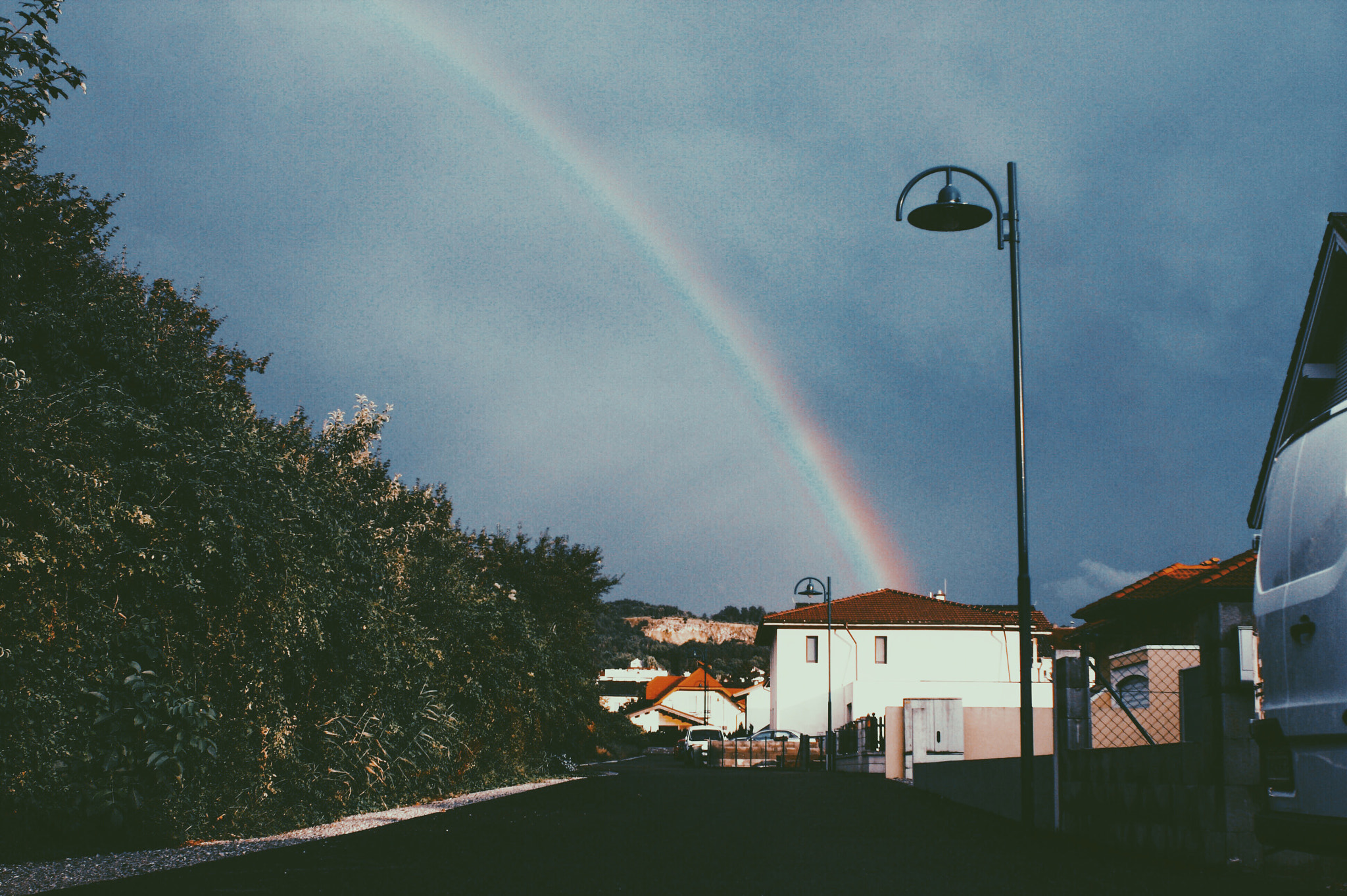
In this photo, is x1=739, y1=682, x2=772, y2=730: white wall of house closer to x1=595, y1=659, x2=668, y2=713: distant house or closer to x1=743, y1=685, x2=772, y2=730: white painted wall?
x1=743, y1=685, x2=772, y2=730: white painted wall

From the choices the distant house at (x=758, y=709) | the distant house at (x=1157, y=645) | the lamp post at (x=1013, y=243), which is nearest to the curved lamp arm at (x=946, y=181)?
the lamp post at (x=1013, y=243)

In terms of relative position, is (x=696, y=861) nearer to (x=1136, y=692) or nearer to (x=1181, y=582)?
(x=1136, y=692)

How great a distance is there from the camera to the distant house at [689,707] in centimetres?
12762

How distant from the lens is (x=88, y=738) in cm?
929

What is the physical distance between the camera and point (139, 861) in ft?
29.0

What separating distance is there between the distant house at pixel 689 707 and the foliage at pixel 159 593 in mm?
111779

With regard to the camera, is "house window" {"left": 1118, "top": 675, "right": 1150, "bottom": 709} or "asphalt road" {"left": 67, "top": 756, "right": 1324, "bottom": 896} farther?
"house window" {"left": 1118, "top": 675, "right": 1150, "bottom": 709}

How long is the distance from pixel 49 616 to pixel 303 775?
4.20 meters

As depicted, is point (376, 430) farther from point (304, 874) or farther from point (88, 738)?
point (304, 874)

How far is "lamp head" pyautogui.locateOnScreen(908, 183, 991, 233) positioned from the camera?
14.8 metres

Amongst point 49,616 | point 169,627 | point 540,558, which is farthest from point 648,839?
point 540,558

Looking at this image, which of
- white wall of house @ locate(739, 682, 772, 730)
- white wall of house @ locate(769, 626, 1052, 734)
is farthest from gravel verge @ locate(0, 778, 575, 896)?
white wall of house @ locate(739, 682, 772, 730)

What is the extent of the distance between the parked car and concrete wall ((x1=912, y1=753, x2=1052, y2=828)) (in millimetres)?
33811

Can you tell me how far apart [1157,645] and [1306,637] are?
15.3 meters
